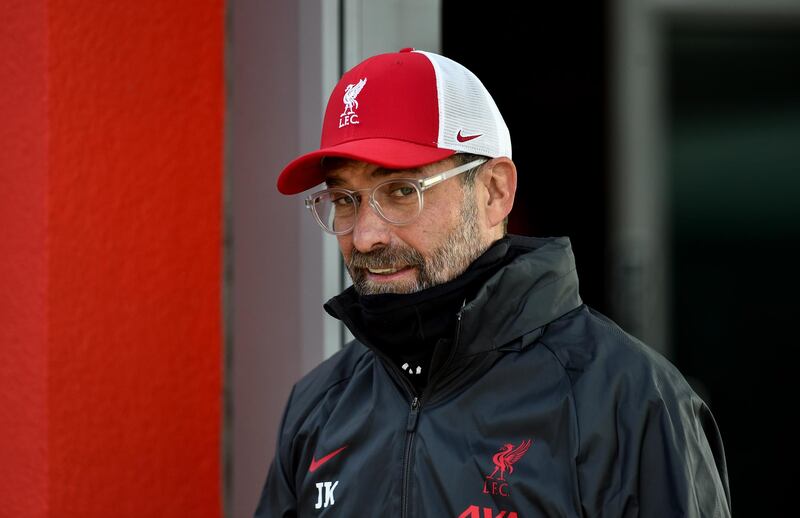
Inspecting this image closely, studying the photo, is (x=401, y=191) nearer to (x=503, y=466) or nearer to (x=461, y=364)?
(x=461, y=364)

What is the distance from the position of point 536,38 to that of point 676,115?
76 centimetres

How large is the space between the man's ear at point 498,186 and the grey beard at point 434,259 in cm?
6

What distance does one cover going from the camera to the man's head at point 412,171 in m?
1.66

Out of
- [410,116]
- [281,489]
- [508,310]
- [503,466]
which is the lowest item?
[281,489]

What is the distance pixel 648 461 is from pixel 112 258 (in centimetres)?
152

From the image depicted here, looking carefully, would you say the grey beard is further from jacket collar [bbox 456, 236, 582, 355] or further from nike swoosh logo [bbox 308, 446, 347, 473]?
nike swoosh logo [bbox 308, 446, 347, 473]

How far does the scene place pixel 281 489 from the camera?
1855mm

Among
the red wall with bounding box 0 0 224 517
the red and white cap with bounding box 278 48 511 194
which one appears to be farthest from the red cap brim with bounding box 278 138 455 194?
the red wall with bounding box 0 0 224 517

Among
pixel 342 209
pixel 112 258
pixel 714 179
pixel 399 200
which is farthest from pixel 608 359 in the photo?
pixel 714 179

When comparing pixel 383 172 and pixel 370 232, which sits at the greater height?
pixel 383 172

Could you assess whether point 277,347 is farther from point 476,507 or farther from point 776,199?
point 776,199

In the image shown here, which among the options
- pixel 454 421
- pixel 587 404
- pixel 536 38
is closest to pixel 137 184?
pixel 454 421

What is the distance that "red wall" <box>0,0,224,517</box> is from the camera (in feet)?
7.09

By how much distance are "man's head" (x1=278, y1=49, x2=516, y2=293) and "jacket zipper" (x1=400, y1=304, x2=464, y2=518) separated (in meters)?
0.15
